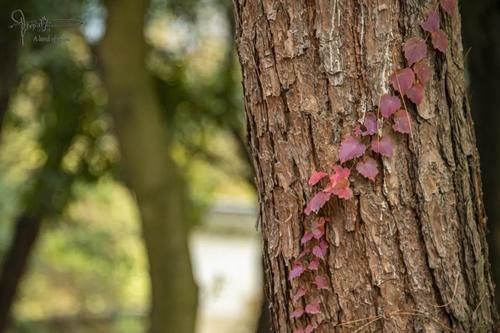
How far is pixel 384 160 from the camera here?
297cm

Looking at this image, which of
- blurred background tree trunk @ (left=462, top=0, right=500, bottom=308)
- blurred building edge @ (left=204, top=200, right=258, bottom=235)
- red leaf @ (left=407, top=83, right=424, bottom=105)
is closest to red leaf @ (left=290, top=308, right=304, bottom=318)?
red leaf @ (left=407, top=83, right=424, bottom=105)

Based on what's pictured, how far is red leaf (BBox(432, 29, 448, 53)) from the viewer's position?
299 cm

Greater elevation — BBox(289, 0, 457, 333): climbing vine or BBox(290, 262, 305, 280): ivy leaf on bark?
BBox(289, 0, 457, 333): climbing vine

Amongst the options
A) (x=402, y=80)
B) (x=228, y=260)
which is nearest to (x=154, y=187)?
(x=402, y=80)

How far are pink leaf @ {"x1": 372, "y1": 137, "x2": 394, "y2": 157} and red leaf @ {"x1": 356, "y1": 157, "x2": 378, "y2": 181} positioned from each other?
3 cm

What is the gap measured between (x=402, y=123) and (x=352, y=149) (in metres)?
0.16

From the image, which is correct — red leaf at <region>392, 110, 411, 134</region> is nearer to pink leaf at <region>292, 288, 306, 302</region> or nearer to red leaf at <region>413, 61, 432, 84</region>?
red leaf at <region>413, 61, 432, 84</region>

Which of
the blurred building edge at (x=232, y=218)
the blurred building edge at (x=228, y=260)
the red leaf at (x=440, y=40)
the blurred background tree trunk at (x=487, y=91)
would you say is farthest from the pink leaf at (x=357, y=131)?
the blurred building edge at (x=228, y=260)

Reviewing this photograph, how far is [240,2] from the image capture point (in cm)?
313

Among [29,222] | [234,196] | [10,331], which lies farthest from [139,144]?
[234,196]

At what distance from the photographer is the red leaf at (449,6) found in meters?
3.02
